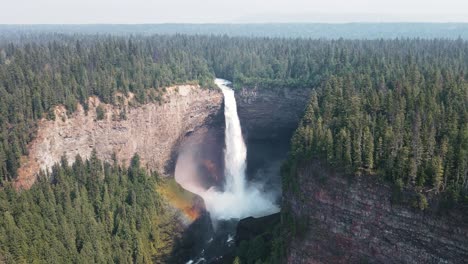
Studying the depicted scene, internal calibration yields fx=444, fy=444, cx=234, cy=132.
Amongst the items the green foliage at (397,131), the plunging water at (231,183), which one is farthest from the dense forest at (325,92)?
the plunging water at (231,183)

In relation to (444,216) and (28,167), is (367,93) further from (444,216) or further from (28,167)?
(28,167)

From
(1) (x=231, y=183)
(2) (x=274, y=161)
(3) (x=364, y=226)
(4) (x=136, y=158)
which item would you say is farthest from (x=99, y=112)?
(3) (x=364, y=226)

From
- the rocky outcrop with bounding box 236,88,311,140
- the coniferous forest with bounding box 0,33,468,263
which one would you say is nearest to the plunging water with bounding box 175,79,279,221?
the rocky outcrop with bounding box 236,88,311,140

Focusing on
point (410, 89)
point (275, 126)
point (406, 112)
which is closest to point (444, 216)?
point (406, 112)

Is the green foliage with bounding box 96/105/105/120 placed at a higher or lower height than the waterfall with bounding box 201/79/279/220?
higher

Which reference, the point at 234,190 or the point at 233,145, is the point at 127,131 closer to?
the point at 233,145

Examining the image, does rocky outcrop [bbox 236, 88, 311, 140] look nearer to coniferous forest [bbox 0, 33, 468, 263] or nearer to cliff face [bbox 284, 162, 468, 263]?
coniferous forest [bbox 0, 33, 468, 263]
